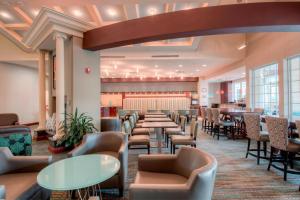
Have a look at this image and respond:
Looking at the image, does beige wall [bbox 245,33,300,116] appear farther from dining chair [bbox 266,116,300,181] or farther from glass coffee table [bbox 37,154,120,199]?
glass coffee table [bbox 37,154,120,199]

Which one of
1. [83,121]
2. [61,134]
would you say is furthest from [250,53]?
[61,134]

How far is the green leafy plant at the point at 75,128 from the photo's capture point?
179 inches

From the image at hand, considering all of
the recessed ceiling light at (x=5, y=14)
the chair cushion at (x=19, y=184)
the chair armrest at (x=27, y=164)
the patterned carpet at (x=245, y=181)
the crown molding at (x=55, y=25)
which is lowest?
the patterned carpet at (x=245, y=181)

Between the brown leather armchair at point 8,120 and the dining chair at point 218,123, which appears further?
the brown leather armchair at point 8,120

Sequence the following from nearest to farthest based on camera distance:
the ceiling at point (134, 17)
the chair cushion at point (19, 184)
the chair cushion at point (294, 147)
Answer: the chair cushion at point (19, 184) → the chair cushion at point (294, 147) → the ceiling at point (134, 17)

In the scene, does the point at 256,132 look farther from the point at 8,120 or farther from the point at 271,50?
the point at 8,120

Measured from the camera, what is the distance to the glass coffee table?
1.63 metres

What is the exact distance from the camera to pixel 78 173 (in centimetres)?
188

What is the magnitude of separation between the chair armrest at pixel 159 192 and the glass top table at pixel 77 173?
36 cm

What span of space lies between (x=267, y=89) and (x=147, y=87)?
8.62 metres

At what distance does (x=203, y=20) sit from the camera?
12.3ft

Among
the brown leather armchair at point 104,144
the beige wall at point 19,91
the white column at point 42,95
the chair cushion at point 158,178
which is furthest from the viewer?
the beige wall at point 19,91

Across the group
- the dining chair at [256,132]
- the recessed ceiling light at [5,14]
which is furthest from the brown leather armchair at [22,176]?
the recessed ceiling light at [5,14]

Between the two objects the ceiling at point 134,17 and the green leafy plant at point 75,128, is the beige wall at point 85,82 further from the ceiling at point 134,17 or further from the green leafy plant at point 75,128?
the ceiling at point 134,17
